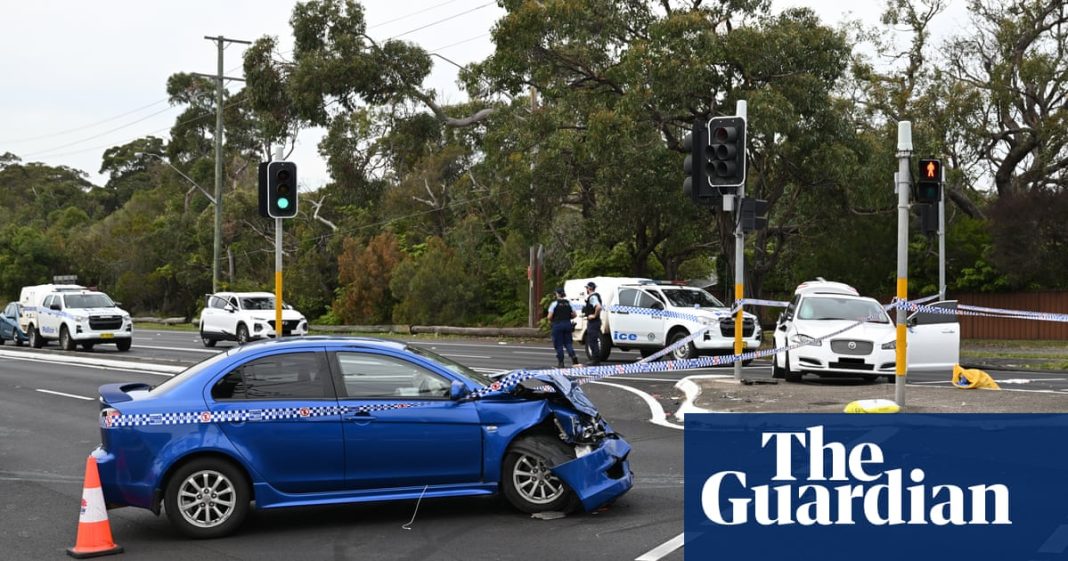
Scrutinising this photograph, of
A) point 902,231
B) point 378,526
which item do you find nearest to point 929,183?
point 902,231

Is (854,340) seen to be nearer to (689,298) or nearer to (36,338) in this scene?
(689,298)

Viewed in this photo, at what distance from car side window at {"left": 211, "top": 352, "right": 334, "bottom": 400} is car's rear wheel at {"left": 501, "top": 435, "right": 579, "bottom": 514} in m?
1.46

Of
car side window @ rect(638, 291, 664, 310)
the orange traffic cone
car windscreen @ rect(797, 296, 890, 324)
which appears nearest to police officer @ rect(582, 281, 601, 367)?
car side window @ rect(638, 291, 664, 310)

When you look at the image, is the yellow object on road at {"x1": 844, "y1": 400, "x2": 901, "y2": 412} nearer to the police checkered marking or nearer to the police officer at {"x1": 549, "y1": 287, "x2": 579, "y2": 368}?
the police checkered marking

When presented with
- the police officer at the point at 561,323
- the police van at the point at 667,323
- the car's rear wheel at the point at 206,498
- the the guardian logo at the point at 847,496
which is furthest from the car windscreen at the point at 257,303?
the the guardian logo at the point at 847,496

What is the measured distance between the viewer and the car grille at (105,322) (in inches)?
1201

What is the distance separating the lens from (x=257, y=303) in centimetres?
3303

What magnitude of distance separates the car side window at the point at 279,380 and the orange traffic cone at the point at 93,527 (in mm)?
1005

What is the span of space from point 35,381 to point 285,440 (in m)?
15.8

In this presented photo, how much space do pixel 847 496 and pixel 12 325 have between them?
110 ft

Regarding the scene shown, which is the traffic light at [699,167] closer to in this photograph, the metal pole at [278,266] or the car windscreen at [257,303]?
the metal pole at [278,266]

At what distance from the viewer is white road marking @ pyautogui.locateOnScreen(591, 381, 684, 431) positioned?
1354 cm

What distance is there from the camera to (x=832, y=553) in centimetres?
662

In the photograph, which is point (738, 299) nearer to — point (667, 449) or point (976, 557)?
point (667, 449)
